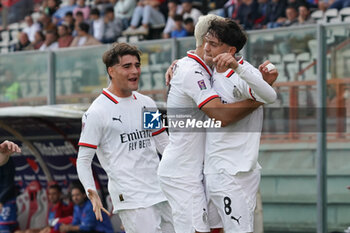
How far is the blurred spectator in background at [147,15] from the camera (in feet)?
52.6

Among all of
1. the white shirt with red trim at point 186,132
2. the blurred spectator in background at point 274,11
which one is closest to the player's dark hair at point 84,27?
the blurred spectator in background at point 274,11

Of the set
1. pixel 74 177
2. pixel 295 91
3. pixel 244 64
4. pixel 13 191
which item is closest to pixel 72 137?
pixel 74 177

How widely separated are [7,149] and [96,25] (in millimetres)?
10377

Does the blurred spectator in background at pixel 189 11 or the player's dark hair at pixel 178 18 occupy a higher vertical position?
the blurred spectator in background at pixel 189 11

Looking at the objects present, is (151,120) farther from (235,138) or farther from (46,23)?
(46,23)

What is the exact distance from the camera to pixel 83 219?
1109 centimetres

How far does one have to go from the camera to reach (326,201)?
10391mm

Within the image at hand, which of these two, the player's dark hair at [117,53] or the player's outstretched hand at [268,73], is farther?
the player's dark hair at [117,53]

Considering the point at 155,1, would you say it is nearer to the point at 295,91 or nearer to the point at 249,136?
the point at 295,91

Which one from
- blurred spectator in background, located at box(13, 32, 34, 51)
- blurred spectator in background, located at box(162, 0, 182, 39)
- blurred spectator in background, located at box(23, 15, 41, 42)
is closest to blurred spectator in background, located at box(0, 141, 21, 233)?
blurred spectator in background, located at box(162, 0, 182, 39)

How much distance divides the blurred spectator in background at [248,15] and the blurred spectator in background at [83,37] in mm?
2786

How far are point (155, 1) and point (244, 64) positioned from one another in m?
11.0

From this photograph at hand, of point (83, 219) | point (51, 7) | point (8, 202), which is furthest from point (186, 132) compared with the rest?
point (51, 7)

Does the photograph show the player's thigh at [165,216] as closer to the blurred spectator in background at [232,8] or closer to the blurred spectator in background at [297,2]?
the blurred spectator in background at [297,2]
